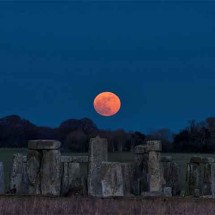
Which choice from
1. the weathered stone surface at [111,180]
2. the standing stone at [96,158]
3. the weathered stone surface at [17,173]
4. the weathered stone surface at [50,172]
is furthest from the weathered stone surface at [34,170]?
the weathered stone surface at [17,173]

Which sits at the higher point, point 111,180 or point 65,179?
point 65,179

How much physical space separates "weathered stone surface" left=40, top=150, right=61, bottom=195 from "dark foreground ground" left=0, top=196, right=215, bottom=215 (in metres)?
1.90

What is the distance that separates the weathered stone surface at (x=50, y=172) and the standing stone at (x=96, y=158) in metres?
3.64

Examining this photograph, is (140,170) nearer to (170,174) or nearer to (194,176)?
(194,176)

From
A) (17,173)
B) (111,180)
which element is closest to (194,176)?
(111,180)

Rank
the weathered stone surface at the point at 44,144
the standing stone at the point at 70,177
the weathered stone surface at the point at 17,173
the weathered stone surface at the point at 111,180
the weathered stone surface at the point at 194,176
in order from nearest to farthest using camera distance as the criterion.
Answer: the weathered stone surface at the point at 44,144 → the weathered stone surface at the point at 111,180 → the standing stone at the point at 70,177 → the weathered stone surface at the point at 17,173 → the weathered stone surface at the point at 194,176

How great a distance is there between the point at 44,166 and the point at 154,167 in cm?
512

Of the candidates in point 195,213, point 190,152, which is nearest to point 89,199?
point 195,213

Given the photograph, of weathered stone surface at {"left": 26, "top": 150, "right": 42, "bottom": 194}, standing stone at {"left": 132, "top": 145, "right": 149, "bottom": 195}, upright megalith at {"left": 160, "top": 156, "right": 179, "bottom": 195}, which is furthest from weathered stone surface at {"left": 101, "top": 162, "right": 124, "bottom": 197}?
upright megalith at {"left": 160, "top": 156, "right": 179, "bottom": 195}

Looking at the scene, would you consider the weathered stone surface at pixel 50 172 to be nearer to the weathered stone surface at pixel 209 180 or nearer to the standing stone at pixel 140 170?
the standing stone at pixel 140 170

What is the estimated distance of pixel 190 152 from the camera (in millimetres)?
52781

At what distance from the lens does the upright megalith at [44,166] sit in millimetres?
21078

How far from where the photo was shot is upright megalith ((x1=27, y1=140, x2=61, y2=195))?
69.2ft

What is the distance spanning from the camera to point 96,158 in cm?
2508
